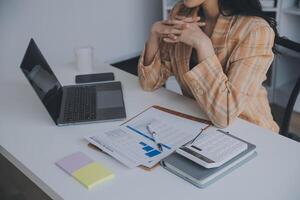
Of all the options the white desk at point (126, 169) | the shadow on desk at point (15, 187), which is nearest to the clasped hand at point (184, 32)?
the white desk at point (126, 169)

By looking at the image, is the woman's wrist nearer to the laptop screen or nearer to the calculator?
the calculator

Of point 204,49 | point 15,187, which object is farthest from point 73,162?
point 15,187

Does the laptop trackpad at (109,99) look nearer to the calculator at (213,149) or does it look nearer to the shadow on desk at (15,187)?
the calculator at (213,149)

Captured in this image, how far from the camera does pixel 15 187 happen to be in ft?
6.89

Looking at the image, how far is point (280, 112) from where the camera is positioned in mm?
2828

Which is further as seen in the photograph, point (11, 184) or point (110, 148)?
point (11, 184)

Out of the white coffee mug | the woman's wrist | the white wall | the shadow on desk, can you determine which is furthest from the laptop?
the white wall

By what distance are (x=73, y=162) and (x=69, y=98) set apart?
431 millimetres

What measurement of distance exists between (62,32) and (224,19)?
60.7 inches

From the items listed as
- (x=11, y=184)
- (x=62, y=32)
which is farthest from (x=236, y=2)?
(x=62, y=32)

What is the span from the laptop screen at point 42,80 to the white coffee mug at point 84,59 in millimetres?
276

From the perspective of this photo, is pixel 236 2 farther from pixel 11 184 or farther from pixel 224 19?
pixel 11 184

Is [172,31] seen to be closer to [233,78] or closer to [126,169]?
[233,78]

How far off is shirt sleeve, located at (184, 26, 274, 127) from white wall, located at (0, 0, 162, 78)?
4.89 feet
